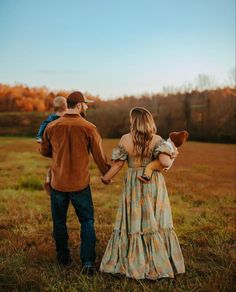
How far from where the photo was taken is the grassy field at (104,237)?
4871mm

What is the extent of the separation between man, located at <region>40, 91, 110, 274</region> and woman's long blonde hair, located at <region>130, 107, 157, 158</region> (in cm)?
46

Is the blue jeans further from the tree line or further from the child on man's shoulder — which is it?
the tree line

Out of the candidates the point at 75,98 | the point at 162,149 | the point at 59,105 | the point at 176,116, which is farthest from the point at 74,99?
the point at 176,116

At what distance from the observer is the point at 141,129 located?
4.93 m

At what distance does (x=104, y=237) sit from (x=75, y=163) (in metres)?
2.28

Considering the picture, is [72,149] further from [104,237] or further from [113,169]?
[104,237]

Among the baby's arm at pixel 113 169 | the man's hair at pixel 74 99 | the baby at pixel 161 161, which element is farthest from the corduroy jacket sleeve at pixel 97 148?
the baby at pixel 161 161

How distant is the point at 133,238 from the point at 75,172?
1.03 meters

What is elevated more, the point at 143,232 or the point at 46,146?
the point at 46,146

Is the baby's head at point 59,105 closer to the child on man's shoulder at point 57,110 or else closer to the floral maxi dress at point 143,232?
the child on man's shoulder at point 57,110

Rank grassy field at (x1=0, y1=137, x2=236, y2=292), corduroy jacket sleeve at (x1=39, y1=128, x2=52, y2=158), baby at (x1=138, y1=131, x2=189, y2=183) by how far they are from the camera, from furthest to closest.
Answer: corduroy jacket sleeve at (x1=39, y1=128, x2=52, y2=158)
baby at (x1=138, y1=131, x2=189, y2=183)
grassy field at (x1=0, y1=137, x2=236, y2=292)

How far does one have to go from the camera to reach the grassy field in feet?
16.0

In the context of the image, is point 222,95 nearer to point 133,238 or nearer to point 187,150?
point 187,150

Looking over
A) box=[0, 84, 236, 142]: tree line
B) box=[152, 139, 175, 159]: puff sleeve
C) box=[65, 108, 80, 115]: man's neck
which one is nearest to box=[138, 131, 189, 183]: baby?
box=[152, 139, 175, 159]: puff sleeve
